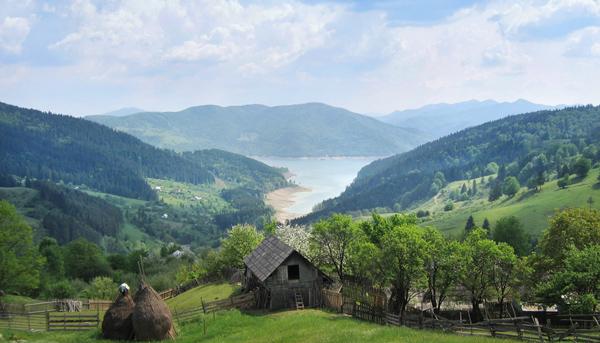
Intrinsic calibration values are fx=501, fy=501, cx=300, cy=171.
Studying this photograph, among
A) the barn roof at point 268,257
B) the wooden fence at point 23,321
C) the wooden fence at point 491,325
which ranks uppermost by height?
the barn roof at point 268,257

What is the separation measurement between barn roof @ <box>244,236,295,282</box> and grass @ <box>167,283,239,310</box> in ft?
24.3

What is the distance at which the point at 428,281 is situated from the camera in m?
44.2

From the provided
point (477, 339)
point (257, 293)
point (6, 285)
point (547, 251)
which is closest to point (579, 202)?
point (547, 251)

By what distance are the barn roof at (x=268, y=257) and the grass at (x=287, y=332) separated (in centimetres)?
448

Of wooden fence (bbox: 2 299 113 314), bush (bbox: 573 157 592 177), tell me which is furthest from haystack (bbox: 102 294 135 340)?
bush (bbox: 573 157 592 177)

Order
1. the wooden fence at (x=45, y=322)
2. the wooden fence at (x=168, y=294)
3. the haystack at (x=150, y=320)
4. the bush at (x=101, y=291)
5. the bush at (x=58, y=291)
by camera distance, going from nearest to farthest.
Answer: the haystack at (x=150, y=320)
the wooden fence at (x=45, y=322)
the wooden fence at (x=168, y=294)
the bush at (x=101, y=291)
the bush at (x=58, y=291)

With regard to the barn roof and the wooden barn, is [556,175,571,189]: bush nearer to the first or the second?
the barn roof

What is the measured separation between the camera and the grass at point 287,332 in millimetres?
29141

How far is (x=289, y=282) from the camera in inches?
1845

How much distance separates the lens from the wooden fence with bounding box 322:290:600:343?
2866 cm

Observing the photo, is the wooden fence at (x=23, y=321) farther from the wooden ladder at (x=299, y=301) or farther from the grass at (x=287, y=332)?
the wooden ladder at (x=299, y=301)

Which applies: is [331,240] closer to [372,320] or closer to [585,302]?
[372,320]

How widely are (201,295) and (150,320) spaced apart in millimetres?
26394

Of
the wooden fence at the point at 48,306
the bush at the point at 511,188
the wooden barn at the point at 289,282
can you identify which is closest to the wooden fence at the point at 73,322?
the wooden fence at the point at 48,306
